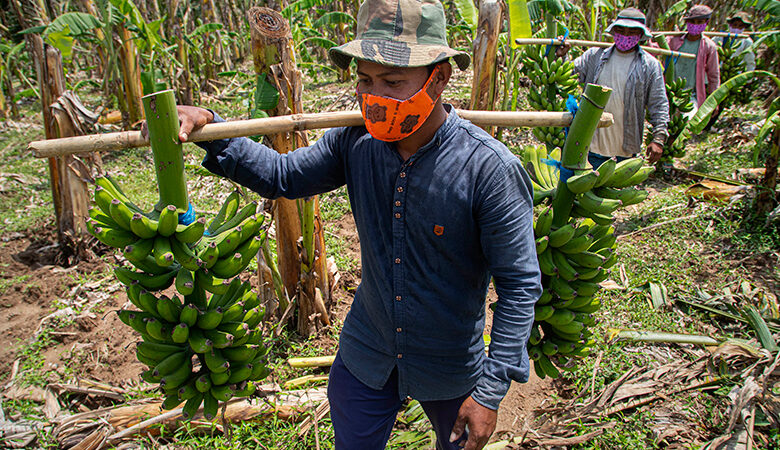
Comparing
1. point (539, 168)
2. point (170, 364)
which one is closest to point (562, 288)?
point (539, 168)

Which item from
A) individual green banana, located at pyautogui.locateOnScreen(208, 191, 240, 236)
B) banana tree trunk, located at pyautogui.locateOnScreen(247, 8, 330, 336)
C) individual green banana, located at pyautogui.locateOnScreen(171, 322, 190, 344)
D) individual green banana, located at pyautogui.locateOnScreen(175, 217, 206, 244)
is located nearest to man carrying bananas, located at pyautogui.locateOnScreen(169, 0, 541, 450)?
individual green banana, located at pyautogui.locateOnScreen(208, 191, 240, 236)

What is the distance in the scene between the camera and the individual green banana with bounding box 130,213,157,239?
154 cm

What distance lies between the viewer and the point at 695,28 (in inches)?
241

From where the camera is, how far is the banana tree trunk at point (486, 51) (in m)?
3.52

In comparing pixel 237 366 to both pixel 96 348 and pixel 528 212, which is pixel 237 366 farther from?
pixel 96 348

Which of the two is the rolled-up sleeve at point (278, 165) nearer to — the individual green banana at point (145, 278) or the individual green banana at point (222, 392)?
the individual green banana at point (145, 278)

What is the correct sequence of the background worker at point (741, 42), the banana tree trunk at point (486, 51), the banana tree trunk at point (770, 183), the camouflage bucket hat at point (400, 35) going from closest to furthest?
the camouflage bucket hat at point (400, 35) < the banana tree trunk at point (486, 51) < the banana tree trunk at point (770, 183) < the background worker at point (741, 42)

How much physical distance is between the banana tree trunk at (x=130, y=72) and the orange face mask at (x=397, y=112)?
24.1 feet

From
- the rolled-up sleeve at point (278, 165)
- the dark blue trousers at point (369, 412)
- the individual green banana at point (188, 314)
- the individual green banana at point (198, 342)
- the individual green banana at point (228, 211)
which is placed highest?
the rolled-up sleeve at point (278, 165)

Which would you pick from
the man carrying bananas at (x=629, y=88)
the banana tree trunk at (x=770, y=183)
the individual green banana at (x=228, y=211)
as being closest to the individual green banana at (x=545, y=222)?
the individual green banana at (x=228, y=211)

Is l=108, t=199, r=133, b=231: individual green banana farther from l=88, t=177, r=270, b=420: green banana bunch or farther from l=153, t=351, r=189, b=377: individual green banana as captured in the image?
l=153, t=351, r=189, b=377: individual green banana

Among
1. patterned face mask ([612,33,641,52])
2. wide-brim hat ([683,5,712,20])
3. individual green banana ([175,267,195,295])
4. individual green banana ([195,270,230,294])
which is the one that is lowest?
individual green banana ([195,270,230,294])

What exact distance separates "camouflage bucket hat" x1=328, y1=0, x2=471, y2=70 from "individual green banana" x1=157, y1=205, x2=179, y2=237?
2.67 feet

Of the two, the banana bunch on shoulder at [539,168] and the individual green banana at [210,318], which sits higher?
the banana bunch on shoulder at [539,168]
